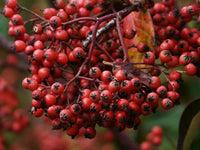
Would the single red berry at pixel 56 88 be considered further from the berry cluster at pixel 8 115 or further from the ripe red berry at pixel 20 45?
the berry cluster at pixel 8 115

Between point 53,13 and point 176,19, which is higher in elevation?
point 53,13

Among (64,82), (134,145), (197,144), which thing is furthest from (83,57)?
(134,145)

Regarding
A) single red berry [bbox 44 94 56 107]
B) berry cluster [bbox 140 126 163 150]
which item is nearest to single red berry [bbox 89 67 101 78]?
single red berry [bbox 44 94 56 107]

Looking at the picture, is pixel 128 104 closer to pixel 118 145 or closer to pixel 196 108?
pixel 196 108

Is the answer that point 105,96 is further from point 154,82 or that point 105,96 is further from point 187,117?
point 187,117

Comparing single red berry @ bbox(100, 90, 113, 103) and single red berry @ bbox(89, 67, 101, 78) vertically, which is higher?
single red berry @ bbox(89, 67, 101, 78)

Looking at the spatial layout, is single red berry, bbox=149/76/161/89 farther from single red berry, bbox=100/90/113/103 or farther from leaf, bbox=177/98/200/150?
leaf, bbox=177/98/200/150
